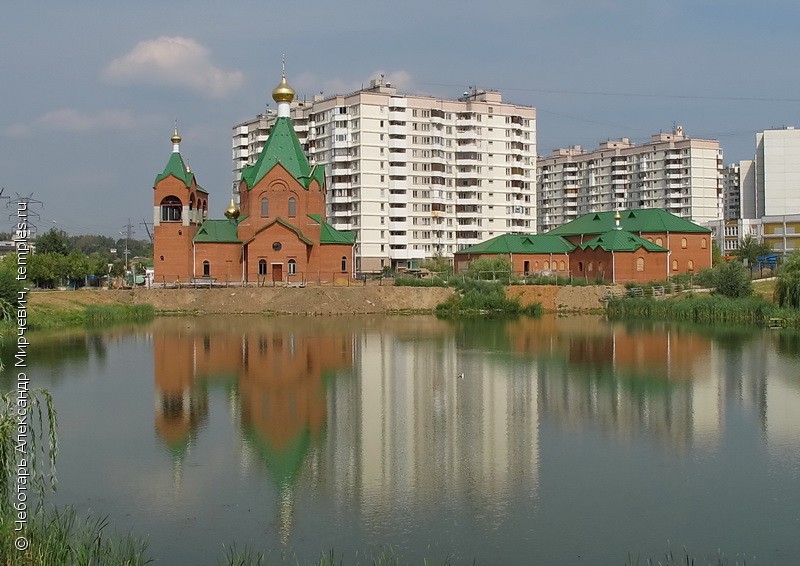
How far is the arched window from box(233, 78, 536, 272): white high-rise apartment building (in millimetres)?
21739

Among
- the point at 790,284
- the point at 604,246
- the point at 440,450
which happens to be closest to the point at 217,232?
the point at 604,246

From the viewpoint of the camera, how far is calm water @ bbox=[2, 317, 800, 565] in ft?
39.6

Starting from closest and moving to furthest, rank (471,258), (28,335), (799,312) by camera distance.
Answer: (28,335), (799,312), (471,258)

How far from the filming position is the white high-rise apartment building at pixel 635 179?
99.6 metres

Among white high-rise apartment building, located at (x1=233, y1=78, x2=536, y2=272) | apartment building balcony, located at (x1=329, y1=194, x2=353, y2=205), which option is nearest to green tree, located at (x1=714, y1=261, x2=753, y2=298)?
white high-rise apartment building, located at (x1=233, y1=78, x2=536, y2=272)

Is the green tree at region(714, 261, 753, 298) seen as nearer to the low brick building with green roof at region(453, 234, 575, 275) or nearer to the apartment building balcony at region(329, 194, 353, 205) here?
the low brick building with green roof at region(453, 234, 575, 275)

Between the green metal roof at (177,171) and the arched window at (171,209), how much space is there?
1.14 m

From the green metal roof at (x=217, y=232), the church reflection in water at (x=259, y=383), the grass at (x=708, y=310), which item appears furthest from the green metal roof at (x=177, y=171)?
the grass at (x=708, y=310)

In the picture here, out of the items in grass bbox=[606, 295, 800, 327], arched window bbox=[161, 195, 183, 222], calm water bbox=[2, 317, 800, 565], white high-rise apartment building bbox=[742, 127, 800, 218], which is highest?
white high-rise apartment building bbox=[742, 127, 800, 218]

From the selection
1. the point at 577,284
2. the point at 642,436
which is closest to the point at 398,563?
the point at 642,436

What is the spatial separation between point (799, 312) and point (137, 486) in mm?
31958

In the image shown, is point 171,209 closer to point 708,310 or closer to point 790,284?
point 708,310

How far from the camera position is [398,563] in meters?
10.8

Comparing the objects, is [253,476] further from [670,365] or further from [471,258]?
[471,258]
